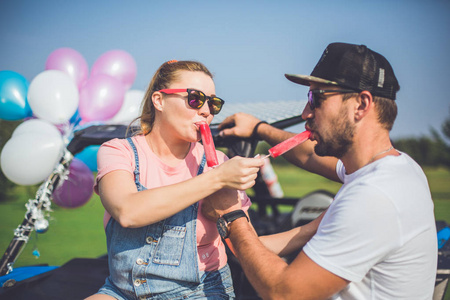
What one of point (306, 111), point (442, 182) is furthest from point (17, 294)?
point (442, 182)

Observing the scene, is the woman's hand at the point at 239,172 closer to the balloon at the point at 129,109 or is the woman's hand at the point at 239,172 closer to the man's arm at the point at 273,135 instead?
the man's arm at the point at 273,135

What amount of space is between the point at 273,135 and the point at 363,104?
1046mm

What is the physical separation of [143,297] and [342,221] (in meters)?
1.12

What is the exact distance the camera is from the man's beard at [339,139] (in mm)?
1710

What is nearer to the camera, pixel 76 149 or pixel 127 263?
pixel 127 263

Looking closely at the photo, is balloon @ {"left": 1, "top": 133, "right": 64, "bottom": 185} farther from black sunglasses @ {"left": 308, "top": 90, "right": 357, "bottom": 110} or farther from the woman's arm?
black sunglasses @ {"left": 308, "top": 90, "right": 357, "bottom": 110}

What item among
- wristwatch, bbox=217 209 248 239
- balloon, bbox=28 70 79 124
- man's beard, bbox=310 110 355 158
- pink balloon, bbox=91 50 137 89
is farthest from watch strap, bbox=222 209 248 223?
pink balloon, bbox=91 50 137 89

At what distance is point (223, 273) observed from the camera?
2.10 m

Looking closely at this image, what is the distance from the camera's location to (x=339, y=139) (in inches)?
68.3

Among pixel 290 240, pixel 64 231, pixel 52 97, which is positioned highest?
pixel 52 97

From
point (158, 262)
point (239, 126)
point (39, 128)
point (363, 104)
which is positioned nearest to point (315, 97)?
point (363, 104)

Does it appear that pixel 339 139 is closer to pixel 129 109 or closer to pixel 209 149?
pixel 209 149

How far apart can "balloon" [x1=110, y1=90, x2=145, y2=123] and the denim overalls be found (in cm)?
265

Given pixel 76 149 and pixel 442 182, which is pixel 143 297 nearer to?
pixel 76 149
